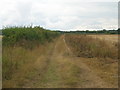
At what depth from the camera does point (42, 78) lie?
10.4 m

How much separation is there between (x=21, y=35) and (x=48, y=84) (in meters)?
Answer: 13.8

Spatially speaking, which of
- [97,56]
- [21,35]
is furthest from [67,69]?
[21,35]

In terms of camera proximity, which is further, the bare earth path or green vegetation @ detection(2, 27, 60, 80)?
green vegetation @ detection(2, 27, 60, 80)

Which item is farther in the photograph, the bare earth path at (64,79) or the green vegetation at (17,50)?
the green vegetation at (17,50)

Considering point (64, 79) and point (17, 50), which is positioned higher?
point (17, 50)

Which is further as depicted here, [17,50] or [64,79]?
[17,50]

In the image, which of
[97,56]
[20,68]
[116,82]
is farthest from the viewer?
[97,56]

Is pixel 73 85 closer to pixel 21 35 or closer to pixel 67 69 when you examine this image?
pixel 67 69

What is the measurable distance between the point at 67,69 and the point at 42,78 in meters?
2.32

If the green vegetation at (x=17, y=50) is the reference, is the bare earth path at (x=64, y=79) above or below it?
below

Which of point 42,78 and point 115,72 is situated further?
point 115,72

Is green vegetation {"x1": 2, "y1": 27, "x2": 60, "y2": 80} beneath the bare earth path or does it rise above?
above

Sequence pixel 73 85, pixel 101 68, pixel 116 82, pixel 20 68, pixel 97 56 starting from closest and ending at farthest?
pixel 73 85, pixel 116 82, pixel 20 68, pixel 101 68, pixel 97 56

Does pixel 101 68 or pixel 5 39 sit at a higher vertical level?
pixel 5 39
